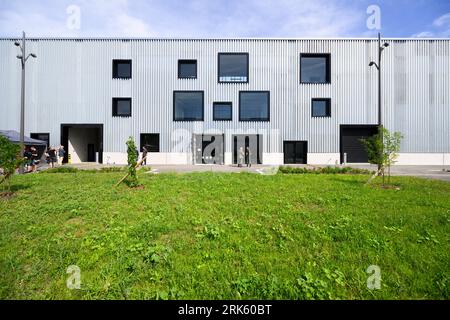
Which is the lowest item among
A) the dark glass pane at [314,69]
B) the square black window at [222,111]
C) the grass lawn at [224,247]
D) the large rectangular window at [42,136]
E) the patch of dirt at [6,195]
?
the grass lawn at [224,247]

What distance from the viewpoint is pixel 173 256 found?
3711mm

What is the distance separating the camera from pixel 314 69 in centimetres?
2442

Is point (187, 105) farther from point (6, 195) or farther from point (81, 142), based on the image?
point (6, 195)

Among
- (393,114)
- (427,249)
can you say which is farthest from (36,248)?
(393,114)

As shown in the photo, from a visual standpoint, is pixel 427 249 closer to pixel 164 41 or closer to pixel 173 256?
pixel 173 256

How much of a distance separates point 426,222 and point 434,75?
92.4 feet

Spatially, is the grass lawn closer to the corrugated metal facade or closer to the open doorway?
the corrugated metal facade

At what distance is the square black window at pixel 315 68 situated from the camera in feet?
A: 79.5

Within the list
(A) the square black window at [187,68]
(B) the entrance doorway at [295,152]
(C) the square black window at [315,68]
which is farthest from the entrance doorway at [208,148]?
(C) the square black window at [315,68]

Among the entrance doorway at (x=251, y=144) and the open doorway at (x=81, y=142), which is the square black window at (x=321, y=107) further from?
the open doorway at (x=81, y=142)

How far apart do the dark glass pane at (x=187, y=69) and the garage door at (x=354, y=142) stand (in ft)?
56.5

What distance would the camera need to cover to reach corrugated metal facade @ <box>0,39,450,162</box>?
23.8 metres

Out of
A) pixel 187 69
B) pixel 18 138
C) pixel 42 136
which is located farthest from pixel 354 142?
pixel 42 136

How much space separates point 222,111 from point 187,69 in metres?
6.06
